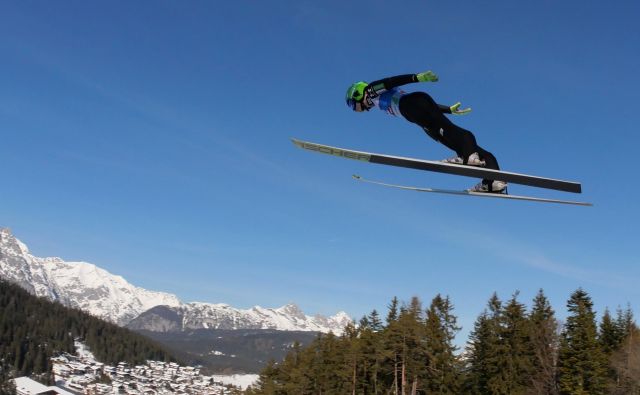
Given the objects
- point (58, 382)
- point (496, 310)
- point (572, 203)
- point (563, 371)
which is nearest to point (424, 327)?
point (496, 310)

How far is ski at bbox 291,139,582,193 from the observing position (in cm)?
963

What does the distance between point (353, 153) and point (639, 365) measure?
35.0m

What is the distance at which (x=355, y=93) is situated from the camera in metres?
11.3

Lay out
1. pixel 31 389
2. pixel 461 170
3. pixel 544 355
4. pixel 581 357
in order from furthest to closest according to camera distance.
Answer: pixel 31 389, pixel 544 355, pixel 581 357, pixel 461 170

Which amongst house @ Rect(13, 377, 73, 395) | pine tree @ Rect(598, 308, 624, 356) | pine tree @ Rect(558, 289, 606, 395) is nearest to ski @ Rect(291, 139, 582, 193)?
pine tree @ Rect(558, 289, 606, 395)

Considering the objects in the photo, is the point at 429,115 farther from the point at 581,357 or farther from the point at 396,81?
the point at 581,357

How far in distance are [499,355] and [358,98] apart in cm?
3435

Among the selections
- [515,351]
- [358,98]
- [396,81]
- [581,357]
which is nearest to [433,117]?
[396,81]

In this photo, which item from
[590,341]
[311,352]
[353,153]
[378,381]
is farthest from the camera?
[311,352]

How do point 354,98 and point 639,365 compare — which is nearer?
point 354,98

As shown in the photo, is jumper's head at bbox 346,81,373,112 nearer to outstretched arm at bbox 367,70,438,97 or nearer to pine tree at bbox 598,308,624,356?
outstretched arm at bbox 367,70,438,97

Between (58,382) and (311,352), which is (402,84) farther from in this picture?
(58,382)

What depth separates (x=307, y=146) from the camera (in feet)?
36.0

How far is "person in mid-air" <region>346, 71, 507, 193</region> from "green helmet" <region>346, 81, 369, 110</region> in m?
0.21
